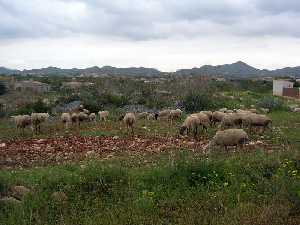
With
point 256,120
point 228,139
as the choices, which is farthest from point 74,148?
point 256,120

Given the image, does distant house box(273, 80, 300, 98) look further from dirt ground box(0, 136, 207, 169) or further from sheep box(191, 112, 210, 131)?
dirt ground box(0, 136, 207, 169)

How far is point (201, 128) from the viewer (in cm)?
2231

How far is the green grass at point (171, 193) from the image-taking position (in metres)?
8.83

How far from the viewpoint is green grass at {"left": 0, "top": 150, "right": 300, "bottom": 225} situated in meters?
8.83

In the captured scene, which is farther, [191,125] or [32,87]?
[32,87]


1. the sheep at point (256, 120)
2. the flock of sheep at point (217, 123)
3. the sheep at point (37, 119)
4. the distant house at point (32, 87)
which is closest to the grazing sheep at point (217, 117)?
the flock of sheep at point (217, 123)

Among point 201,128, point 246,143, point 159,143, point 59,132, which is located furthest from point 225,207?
point 59,132

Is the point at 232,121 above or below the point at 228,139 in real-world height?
below

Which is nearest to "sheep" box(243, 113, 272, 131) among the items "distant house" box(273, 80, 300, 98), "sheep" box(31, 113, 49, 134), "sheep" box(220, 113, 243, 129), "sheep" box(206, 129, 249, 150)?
"sheep" box(220, 113, 243, 129)

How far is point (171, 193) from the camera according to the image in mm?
10328

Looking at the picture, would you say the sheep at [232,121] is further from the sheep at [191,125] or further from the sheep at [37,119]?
the sheep at [37,119]

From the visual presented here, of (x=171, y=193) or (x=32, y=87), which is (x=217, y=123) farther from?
(x=32, y=87)

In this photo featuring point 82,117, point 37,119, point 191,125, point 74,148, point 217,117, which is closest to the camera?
point 74,148

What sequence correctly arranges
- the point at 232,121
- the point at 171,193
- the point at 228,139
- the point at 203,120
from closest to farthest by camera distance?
the point at 171,193
the point at 228,139
the point at 203,120
the point at 232,121
